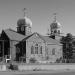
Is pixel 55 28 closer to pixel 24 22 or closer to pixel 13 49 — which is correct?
pixel 24 22


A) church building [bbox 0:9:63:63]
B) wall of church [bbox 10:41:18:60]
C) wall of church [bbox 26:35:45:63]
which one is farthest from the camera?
wall of church [bbox 26:35:45:63]

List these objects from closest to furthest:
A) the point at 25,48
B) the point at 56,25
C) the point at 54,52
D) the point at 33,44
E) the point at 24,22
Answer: the point at 25,48, the point at 33,44, the point at 54,52, the point at 24,22, the point at 56,25

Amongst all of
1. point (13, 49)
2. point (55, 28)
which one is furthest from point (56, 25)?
point (13, 49)

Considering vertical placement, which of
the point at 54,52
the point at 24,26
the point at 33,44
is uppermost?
the point at 24,26

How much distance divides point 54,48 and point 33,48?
7.96 metres

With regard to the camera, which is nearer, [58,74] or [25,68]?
[58,74]

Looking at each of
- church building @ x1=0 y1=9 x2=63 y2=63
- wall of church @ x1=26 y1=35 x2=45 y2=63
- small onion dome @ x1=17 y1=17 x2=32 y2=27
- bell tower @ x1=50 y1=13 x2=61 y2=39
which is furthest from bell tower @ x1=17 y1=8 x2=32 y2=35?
bell tower @ x1=50 y1=13 x2=61 y2=39

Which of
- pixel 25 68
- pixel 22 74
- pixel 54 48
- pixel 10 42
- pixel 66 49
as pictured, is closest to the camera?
pixel 22 74

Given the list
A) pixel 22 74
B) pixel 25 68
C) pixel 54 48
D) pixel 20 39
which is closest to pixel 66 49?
pixel 54 48

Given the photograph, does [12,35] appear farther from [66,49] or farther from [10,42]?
[66,49]

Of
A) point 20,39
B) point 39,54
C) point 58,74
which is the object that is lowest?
point 58,74

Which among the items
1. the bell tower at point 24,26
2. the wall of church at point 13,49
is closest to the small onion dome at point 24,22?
the bell tower at point 24,26

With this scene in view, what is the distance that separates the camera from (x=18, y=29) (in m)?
60.6

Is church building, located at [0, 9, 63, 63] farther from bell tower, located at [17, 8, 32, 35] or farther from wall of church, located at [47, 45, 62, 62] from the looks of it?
bell tower, located at [17, 8, 32, 35]
